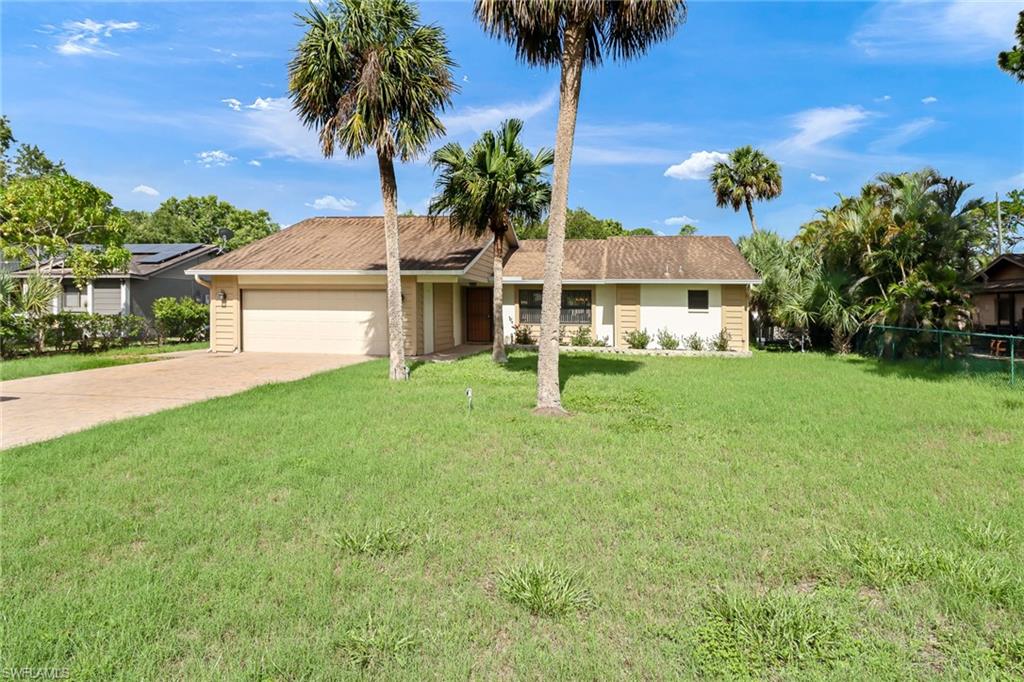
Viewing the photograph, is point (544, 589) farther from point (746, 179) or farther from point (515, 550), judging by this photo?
point (746, 179)

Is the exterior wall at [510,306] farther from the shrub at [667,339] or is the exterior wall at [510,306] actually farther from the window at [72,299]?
the window at [72,299]

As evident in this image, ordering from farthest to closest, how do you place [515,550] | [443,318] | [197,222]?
1. [197,222]
2. [443,318]
3. [515,550]

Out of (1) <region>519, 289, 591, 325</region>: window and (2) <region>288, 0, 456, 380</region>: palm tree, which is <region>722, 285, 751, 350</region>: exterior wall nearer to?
(1) <region>519, 289, 591, 325</region>: window

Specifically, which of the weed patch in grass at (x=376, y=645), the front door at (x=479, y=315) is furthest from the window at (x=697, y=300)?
the weed patch in grass at (x=376, y=645)

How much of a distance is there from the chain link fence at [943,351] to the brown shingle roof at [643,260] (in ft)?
14.0

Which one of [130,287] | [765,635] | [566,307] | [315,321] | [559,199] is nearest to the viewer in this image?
[765,635]

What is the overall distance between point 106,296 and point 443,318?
53.7 ft

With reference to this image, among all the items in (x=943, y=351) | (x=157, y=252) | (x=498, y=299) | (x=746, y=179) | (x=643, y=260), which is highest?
(x=746, y=179)

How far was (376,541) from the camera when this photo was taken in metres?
3.73

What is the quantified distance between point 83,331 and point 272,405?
1351 cm

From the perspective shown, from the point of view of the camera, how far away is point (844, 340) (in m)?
18.0

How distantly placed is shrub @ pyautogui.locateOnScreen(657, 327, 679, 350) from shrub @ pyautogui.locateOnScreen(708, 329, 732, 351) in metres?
1.24

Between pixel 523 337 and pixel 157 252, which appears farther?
pixel 157 252

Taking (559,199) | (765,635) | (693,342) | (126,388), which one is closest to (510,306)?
(693,342)
